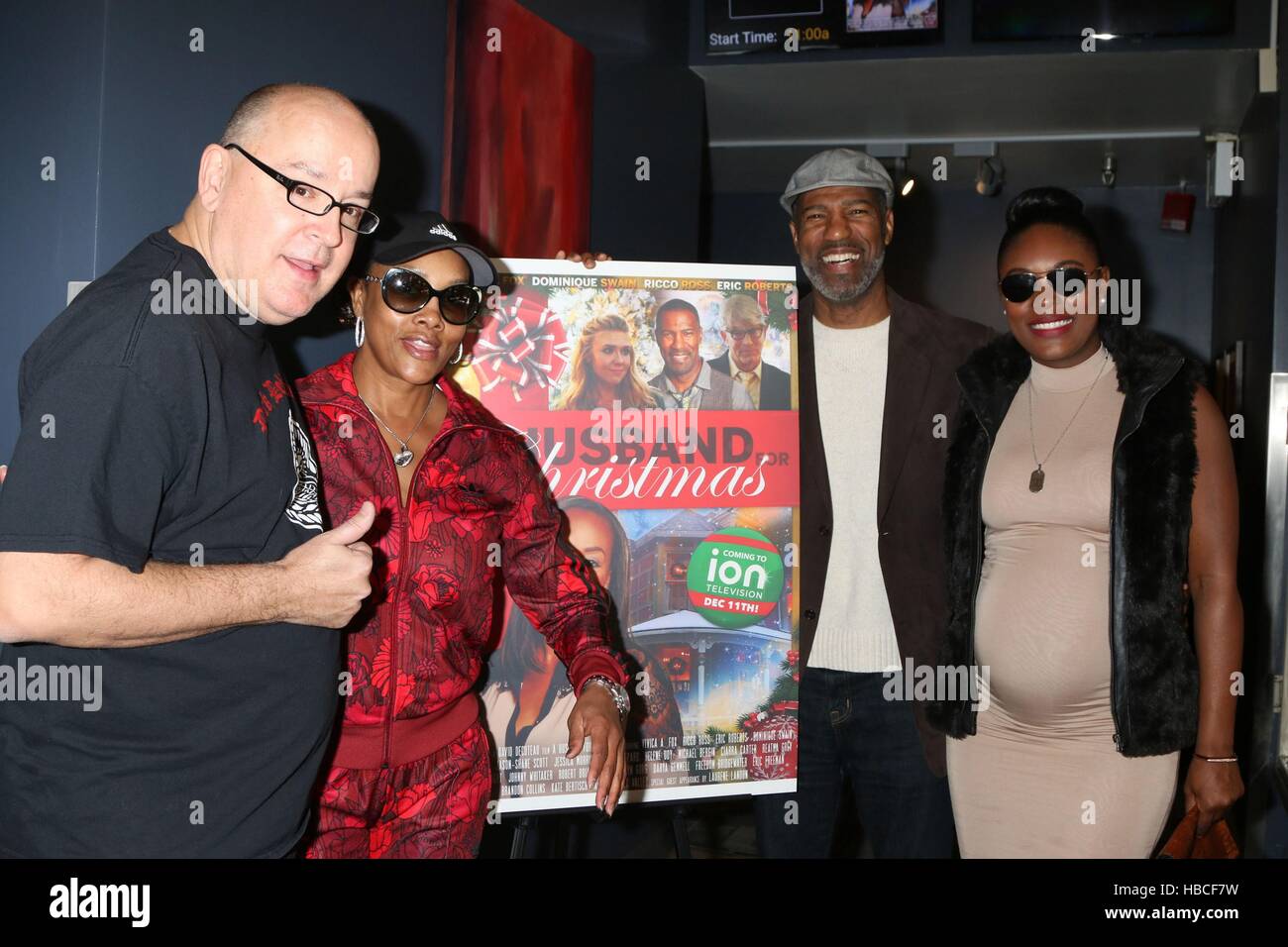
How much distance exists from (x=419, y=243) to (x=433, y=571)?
68cm

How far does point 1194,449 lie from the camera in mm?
2217

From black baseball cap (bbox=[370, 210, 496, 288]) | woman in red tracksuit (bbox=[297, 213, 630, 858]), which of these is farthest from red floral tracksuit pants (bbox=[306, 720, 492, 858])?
black baseball cap (bbox=[370, 210, 496, 288])

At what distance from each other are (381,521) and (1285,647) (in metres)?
3.53

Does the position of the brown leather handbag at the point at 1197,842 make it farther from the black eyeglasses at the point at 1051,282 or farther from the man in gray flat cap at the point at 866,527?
the black eyeglasses at the point at 1051,282

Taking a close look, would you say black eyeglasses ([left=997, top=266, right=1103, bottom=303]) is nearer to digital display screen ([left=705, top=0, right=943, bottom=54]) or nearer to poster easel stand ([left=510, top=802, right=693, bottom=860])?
poster easel stand ([left=510, top=802, right=693, bottom=860])

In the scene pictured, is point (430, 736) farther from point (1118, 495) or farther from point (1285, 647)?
point (1285, 647)

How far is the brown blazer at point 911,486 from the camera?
2.54 meters

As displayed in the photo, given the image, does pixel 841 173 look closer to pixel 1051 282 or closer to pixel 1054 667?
pixel 1051 282

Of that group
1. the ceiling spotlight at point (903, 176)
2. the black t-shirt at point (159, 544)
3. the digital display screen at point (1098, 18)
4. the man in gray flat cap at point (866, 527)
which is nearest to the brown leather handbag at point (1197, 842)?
the man in gray flat cap at point (866, 527)

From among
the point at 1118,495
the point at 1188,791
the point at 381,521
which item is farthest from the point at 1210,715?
the point at 381,521

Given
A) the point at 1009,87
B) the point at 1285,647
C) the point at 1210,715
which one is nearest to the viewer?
the point at 1210,715

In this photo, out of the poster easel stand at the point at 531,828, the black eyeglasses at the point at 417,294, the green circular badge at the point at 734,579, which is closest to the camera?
the black eyeglasses at the point at 417,294

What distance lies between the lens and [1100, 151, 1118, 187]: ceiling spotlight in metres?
6.13

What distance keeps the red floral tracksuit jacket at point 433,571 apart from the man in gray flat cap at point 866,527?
0.69 meters
